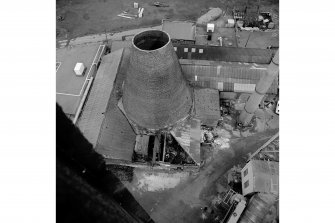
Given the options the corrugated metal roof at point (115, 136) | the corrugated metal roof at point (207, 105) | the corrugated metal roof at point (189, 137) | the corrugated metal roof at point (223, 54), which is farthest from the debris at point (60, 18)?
the corrugated metal roof at point (189, 137)

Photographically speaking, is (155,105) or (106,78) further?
(106,78)

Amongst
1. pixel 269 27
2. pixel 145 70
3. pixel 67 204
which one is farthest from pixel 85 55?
pixel 67 204

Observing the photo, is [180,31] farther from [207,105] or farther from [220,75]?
[207,105]

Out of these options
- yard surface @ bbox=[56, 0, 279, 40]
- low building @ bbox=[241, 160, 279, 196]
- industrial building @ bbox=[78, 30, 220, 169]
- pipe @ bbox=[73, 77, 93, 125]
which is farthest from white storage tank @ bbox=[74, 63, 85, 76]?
low building @ bbox=[241, 160, 279, 196]

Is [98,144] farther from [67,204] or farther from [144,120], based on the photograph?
[67,204]

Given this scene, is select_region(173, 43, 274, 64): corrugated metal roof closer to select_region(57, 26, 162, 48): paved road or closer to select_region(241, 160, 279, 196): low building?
select_region(57, 26, 162, 48): paved road
